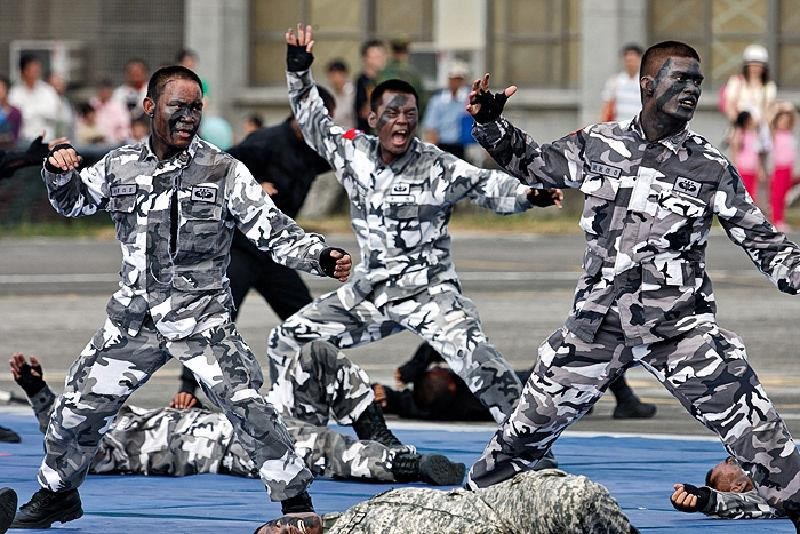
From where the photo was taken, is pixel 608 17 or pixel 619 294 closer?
pixel 619 294

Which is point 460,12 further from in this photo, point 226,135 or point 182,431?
point 182,431

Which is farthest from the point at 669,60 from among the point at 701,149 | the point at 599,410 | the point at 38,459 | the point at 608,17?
the point at 608,17

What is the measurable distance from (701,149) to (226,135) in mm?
18023

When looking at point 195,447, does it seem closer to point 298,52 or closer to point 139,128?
point 298,52

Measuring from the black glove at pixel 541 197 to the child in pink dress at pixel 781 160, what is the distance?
54.3ft

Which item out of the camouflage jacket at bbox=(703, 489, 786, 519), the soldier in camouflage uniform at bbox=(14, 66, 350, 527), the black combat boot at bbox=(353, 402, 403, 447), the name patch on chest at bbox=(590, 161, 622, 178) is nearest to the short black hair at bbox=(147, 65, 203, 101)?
the soldier in camouflage uniform at bbox=(14, 66, 350, 527)

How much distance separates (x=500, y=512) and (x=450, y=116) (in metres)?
19.4

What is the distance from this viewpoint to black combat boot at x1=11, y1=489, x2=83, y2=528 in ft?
26.6

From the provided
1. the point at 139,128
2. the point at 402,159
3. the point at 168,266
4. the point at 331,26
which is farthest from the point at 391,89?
the point at 331,26

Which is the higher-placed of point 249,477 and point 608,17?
point 608,17

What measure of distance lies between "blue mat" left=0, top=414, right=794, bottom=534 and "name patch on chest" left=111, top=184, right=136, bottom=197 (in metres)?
1.28

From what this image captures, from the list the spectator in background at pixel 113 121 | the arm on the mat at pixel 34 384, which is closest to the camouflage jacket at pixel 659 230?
the arm on the mat at pixel 34 384

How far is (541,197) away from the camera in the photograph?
956 cm

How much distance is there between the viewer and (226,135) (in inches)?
1004
